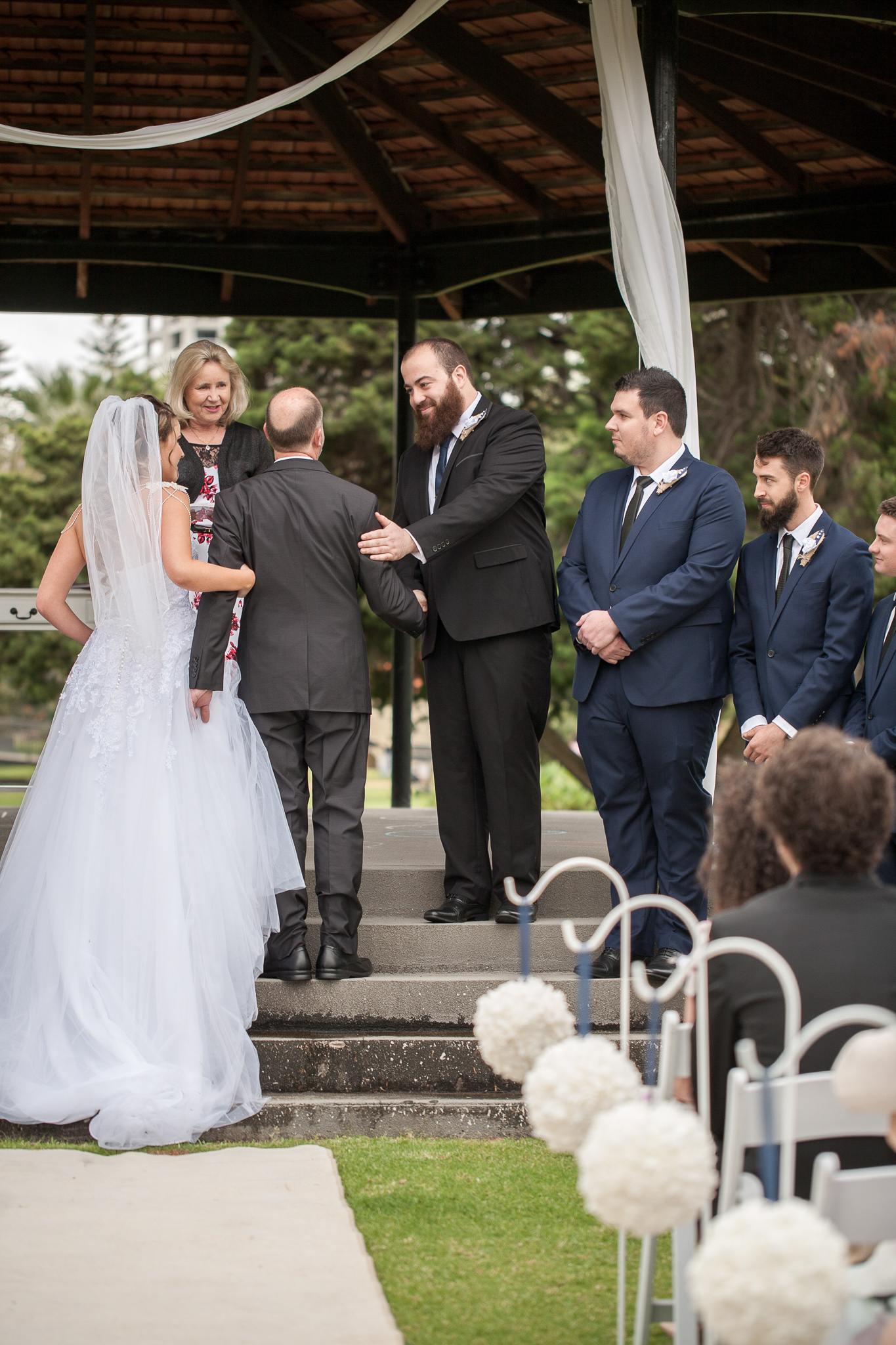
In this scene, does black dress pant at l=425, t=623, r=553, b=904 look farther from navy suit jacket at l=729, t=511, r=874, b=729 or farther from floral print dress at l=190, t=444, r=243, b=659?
floral print dress at l=190, t=444, r=243, b=659

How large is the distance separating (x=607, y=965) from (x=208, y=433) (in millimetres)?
2218

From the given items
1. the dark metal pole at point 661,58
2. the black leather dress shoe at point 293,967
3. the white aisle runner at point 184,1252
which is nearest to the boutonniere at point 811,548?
the dark metal pole at point 661,58

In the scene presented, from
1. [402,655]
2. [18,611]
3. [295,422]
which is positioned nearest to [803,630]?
[295,422]

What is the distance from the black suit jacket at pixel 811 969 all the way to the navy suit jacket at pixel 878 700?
68.2 inches

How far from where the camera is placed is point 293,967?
4.00 meters

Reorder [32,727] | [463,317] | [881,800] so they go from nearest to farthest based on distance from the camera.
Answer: [881,800], [463,317], [32,727]

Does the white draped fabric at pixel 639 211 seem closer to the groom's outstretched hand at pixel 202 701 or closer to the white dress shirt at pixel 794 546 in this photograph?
the white dress shirt at pixel 794 546

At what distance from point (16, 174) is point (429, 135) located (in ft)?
7.26

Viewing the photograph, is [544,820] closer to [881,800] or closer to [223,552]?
[223,552]

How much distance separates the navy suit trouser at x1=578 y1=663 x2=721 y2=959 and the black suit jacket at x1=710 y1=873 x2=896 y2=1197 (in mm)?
1864

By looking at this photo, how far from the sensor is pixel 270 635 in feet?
13.3

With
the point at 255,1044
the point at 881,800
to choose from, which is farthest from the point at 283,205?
the point at 881,800

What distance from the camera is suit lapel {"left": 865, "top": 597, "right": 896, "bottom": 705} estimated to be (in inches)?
152

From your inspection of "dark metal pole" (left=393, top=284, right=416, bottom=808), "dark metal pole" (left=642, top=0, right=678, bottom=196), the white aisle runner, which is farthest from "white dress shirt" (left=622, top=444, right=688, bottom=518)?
"dark metal pole" (left=393, top=284, right=416, bottom=808)
